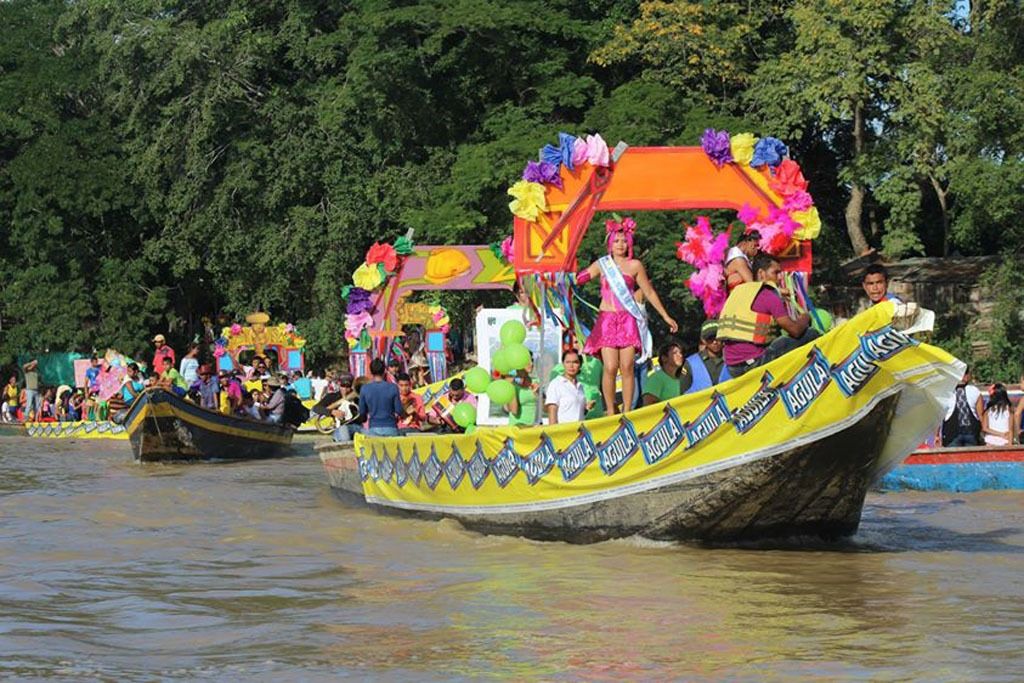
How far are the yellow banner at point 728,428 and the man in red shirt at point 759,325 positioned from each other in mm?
448

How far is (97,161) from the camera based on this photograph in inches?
1558

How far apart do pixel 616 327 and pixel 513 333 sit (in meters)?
1.83

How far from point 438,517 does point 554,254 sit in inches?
93.3

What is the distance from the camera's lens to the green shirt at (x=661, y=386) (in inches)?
491

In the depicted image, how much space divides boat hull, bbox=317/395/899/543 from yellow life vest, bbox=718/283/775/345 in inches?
35.5

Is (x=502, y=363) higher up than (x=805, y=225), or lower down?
lower down

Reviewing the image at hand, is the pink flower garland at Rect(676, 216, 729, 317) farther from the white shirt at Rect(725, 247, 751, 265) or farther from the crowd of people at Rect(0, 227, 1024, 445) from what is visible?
the white shirt at Rect(725, 247, 751, 265)

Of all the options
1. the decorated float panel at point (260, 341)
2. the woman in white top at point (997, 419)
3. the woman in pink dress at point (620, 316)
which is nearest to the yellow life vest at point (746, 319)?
the woman in pink dress at point (620, 316)

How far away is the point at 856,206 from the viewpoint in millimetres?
32281

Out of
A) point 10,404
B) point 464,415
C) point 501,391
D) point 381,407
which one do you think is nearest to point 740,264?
point 501,391

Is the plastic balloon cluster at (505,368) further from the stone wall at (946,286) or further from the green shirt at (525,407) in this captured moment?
the stone wall at (946,286)

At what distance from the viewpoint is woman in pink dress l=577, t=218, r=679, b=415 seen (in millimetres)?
11875

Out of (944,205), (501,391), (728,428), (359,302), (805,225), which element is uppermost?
(944,205)

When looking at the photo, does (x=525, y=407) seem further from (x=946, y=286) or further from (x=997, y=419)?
(x=946, y=286)
